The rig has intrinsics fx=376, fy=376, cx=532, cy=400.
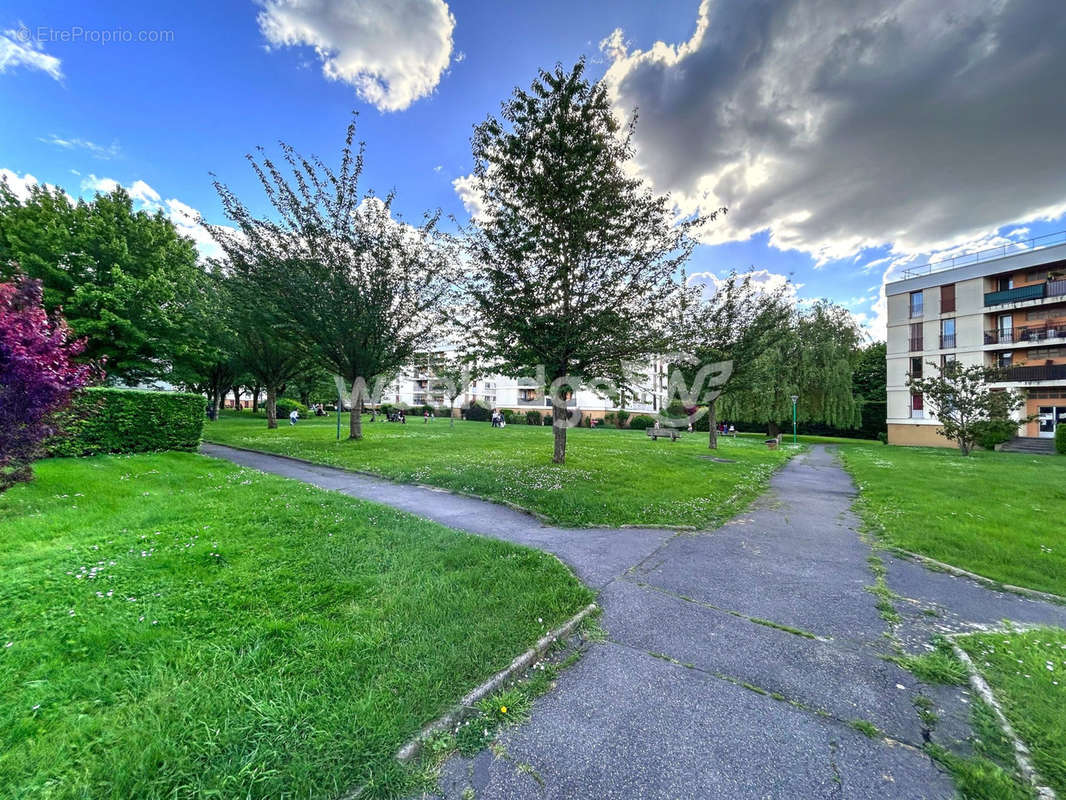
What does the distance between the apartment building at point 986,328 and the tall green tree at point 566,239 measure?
26303 millimetres

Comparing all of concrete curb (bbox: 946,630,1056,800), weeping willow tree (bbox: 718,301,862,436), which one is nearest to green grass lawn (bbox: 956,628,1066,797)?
concrete curb (bbox: 946,630,1056,800)

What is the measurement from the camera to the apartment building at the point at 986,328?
25219 mm

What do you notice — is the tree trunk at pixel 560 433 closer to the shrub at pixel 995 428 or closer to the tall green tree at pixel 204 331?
the tall green tree at pixel 204 331

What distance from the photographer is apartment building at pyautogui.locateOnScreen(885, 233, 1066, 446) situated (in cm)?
2522

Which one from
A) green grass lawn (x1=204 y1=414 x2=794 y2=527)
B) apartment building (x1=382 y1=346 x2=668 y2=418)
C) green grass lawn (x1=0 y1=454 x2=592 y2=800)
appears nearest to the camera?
green grass lawn (x1=0 y1=454 x2=592 y2=800)

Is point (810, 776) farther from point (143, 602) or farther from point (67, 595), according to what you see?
point (67, 595)

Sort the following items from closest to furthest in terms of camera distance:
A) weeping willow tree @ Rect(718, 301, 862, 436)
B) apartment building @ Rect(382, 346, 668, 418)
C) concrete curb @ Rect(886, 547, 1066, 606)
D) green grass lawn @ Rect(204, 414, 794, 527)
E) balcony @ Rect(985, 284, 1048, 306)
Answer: concrete curb @ Rect(886, 547, 1066, 606) → green grass lawn @ Rect(204, 414, 794, 527) → weeping willow tree @ Rect(718, 301, 862, 436) → balcony @ Rect(985, 284, 1048, 306) → apartment building @ Rect(382, 346, 668, 418)

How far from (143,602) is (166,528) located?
2.21 metres

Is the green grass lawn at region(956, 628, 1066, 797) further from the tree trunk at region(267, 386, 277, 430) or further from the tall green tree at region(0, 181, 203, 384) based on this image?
the tree trunk at region(267, 386, 277, 430)

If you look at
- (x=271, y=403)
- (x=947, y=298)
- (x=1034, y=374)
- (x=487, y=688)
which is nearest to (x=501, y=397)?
(x=271, y=403)

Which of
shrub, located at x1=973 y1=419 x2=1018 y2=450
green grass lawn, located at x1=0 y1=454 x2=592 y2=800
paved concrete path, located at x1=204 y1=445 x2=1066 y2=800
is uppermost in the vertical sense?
shrub, located at x1=973 y1=419 x2=1018 y2=450

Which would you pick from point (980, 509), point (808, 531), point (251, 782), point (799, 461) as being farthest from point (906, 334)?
point (251, 782)

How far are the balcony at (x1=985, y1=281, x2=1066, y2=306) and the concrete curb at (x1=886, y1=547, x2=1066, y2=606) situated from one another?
35810 millimetres

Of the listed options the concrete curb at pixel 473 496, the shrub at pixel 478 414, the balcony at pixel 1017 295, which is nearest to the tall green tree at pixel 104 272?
the concrete curb at pixel 473 496
